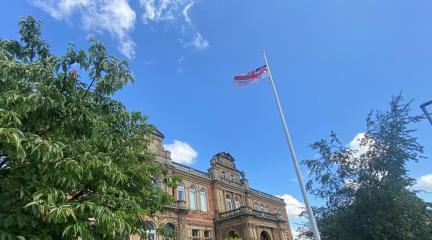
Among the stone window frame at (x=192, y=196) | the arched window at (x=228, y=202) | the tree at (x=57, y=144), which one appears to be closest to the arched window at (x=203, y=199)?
the stone window frame at (x=192, y=196)

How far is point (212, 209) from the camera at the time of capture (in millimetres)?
31219

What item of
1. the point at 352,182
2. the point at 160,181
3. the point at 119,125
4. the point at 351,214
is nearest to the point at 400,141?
the point at 352,182

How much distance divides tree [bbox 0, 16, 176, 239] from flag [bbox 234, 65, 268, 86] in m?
7.77

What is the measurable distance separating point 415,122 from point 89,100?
14904 millimetres

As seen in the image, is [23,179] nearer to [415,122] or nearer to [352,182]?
[352,182]

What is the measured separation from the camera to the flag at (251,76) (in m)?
14.5

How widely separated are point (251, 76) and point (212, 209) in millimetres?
19368

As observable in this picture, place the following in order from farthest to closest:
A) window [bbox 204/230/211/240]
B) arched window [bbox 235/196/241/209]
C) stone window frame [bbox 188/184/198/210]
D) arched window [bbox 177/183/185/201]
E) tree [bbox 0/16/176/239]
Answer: arched window [bbox 235/196/241/209], stone window frame [bbox 188/184/198/210], window [bbox 204/230/211/240], arched window [bbox 177/183/185/201], tree [bbox 0/16/176/239]

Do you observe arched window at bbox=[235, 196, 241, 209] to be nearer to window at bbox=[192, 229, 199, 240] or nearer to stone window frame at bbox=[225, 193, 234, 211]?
stone window frame at bbox=[225, 193, 234, 211]

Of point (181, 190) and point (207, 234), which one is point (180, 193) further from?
point (207, 234)

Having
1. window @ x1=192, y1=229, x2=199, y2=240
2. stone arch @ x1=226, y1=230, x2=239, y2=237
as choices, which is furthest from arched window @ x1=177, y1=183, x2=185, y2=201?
stone arch @ x1=226, y1=230, x2=239, y2=237

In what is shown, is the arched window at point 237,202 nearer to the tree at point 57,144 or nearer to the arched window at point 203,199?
the arched window at point 203,199

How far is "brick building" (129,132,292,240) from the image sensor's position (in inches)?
1074

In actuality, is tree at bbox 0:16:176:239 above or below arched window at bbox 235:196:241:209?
below
